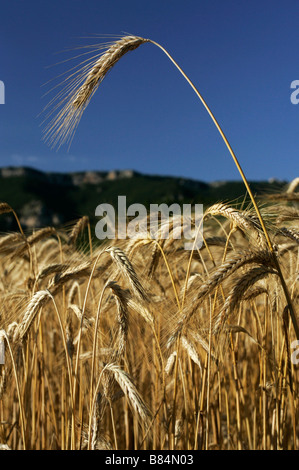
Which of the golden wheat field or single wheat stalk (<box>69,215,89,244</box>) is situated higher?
single wheat stalk (<box>69,215,89,244</box>)

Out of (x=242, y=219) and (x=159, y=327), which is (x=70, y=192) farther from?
(x=242, y=219)

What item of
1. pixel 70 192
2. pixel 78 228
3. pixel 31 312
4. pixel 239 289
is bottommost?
pixel 31 312

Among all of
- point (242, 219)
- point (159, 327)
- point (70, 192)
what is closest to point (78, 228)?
point (159, 327)

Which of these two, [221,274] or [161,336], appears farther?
[161,336]

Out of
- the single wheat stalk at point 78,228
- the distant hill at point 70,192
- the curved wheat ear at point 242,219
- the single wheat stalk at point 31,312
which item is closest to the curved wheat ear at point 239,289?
the curved wheat ear at point 242,219

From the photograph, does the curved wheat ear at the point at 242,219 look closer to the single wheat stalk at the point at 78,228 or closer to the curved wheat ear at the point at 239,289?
the curved wheat ear at the point at 239,289

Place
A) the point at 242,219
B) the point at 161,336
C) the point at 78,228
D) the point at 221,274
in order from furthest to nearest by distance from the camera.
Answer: the point at 78,228
the point at 161,336
the point at 242,219
the point at 221,274

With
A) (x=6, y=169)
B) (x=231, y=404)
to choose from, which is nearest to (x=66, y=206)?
(x=6, y=169)

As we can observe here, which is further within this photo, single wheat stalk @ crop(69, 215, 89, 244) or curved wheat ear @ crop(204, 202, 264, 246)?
single wheat stalk @ crop(69, 215, 89, 244)

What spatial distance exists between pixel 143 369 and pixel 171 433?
35.0 inches

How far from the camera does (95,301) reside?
257 centimetres

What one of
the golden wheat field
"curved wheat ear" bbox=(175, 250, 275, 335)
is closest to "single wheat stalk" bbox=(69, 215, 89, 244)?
Result: the golden wheat field

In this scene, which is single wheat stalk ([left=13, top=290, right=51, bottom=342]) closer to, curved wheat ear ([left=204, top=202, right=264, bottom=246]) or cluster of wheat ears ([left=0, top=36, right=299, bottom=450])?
cluster of wheat ears ([left=0, top=36, right=299, bottom=450])
